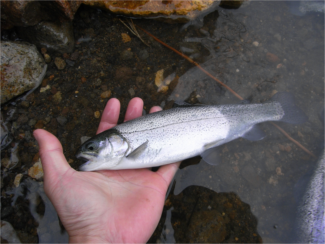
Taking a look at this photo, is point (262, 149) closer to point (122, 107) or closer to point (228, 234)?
point (228, 234)

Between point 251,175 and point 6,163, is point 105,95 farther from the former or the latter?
point 251,175

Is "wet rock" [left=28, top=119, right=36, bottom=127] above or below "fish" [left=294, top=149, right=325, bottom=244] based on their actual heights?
above

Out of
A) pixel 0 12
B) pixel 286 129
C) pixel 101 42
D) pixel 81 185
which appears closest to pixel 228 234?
pixel 286 129

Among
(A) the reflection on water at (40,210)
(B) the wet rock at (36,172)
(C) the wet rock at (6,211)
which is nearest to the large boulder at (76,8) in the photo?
(B) the wet rock at (36,172)

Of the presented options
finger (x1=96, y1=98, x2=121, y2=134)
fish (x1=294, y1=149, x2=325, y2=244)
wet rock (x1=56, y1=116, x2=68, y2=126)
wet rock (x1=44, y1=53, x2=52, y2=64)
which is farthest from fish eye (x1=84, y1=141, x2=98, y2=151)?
fish (x1=294, y1=149, x2=325, y2=244)

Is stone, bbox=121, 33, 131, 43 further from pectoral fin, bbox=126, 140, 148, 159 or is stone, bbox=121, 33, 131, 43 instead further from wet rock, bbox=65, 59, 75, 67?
pectoral fin, bbox=126, 140, 148, 159

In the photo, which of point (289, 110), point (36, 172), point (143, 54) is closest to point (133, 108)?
point (143, 54)
